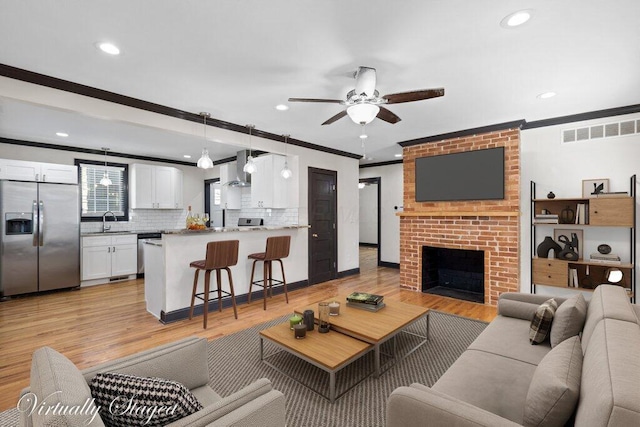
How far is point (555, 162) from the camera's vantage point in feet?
13.3

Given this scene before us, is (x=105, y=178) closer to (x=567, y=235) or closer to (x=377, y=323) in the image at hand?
(x=377, y=323)

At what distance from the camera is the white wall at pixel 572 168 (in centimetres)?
362

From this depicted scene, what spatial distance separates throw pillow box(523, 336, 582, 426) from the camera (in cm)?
111

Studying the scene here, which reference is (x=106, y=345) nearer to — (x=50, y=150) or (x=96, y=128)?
(x=96, y=128)

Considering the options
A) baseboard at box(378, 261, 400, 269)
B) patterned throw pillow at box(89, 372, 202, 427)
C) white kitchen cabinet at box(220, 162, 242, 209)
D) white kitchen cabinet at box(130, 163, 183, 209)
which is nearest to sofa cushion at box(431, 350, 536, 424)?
patterned throw pillow at box(89, 372, 202, 427)

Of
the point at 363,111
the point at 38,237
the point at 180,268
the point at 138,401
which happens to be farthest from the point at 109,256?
the point at 138,401

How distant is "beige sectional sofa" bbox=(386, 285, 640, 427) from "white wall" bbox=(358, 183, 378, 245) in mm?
8625

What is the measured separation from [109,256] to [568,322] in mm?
6516

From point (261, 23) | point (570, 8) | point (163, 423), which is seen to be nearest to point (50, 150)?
point (261, 23)

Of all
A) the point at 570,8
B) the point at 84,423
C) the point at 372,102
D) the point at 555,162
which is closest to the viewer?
the point at 84,423

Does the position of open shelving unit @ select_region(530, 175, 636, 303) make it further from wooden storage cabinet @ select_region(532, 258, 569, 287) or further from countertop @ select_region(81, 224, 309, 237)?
countertop @ select_region(81, 224, 309, 237)

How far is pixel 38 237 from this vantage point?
15.6 feet

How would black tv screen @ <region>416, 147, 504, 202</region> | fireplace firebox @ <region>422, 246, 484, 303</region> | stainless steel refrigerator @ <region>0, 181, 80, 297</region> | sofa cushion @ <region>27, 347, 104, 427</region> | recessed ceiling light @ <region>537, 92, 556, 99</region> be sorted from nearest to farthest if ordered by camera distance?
sofa cushion @ <region>27, 347, 104, 427</region> → recessed ceiling light @ <region>537, 92, 556, 99</region> → black tv screen @ <region>416, 147, 504, 202</region> → stainless steel refrigerator @ <region>0, 181, 80, 297</region> → fireplace firebox @ <region>422, 246, 484, 303</region>

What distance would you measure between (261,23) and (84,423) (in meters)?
2.18
